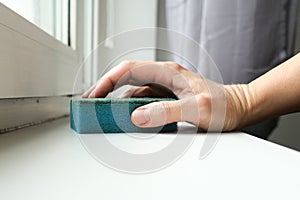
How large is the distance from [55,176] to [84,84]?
0.82 meters

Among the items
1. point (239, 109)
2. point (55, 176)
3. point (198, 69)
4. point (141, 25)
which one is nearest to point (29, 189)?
A: point (55, 176)

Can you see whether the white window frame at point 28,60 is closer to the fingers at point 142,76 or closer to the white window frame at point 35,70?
the white window frame at point 35,70

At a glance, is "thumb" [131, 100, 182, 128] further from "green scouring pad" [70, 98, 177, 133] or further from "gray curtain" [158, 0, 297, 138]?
"gray curtain" [158, 0, 297, 138]

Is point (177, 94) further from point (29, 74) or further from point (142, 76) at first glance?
point (29, 74)

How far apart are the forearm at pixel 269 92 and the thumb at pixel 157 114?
0.16m

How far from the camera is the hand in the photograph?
1.55 ft

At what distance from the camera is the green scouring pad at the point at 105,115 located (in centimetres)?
46

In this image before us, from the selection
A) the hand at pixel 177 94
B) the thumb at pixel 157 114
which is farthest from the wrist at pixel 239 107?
the thumb at pixel 157 114

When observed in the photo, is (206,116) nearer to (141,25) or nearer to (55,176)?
(55,176)

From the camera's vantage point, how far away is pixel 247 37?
0.90 metres

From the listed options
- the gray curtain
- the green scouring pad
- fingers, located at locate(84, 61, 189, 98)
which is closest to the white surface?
the green scouring pad

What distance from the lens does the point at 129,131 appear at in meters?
0.49

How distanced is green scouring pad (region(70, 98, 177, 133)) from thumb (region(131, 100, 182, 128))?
0.6 inches

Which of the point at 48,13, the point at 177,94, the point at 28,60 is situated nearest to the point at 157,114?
the point at 177,94
